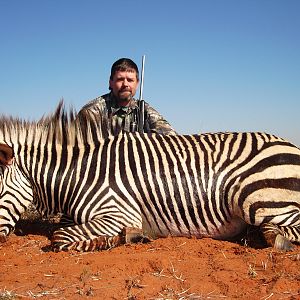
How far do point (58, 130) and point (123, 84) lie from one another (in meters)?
2.06

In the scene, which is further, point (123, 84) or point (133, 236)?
point (123, 84)

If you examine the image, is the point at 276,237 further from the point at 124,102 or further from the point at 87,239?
the point at 124,102

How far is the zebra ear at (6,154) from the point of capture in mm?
3970

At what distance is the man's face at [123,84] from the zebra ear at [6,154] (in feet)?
8.26

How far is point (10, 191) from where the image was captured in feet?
13.3

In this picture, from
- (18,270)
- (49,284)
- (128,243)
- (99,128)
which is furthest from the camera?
(99,128)

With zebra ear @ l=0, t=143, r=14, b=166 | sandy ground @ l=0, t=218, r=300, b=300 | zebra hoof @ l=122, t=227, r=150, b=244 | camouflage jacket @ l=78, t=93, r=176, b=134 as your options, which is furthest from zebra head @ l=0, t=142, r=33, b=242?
camouflage jacket @ l=78, t=93, r=176, b=134

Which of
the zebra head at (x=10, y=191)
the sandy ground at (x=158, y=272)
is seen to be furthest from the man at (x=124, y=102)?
the sandy ground at (x=158, y=272)

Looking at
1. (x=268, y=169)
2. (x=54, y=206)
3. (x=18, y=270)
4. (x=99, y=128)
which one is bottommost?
(x=18, y=270)

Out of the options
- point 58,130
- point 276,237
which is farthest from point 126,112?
point 276,237

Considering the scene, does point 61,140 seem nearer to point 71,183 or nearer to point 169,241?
point 71,183

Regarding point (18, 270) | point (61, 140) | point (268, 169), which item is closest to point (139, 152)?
point (61, 140)

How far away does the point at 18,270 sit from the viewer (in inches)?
126

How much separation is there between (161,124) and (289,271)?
3.24 metres
